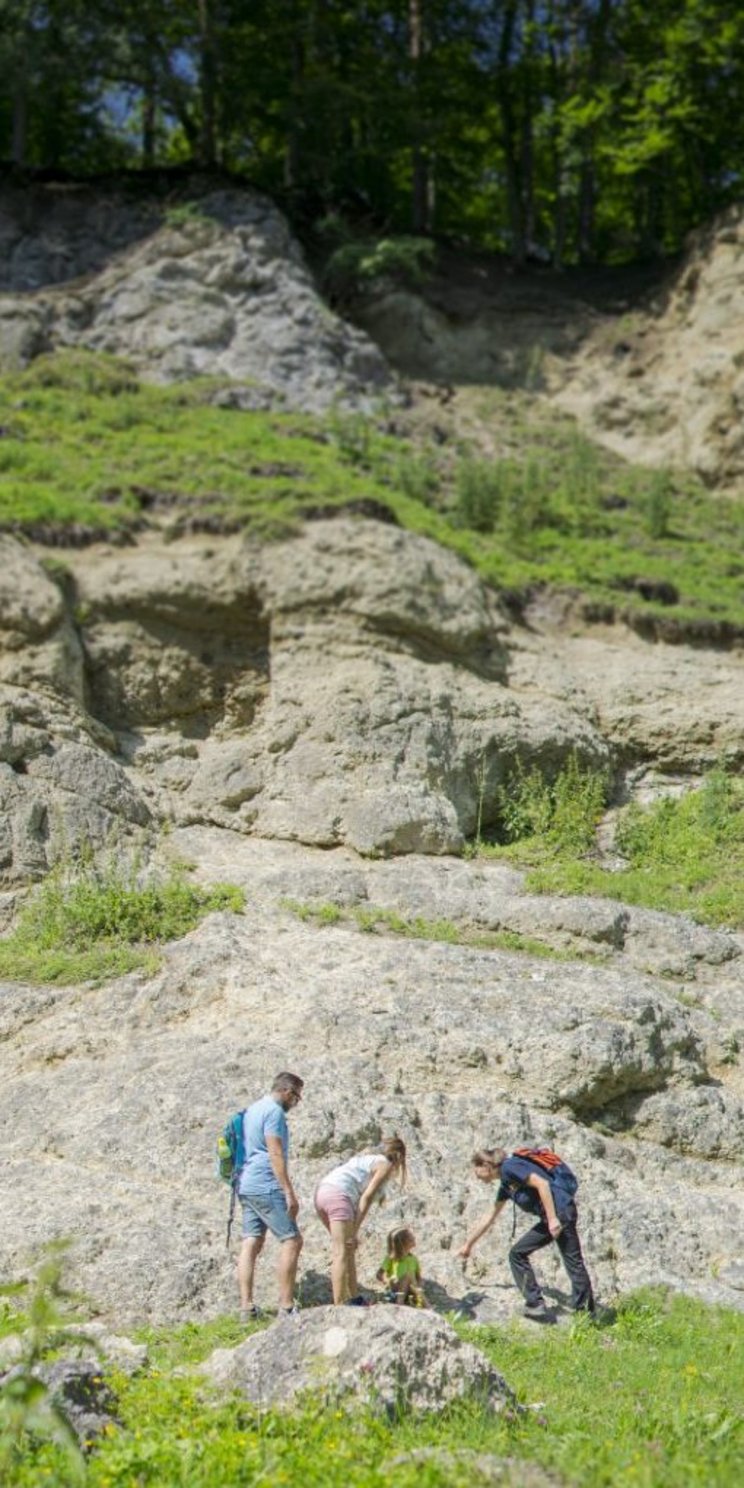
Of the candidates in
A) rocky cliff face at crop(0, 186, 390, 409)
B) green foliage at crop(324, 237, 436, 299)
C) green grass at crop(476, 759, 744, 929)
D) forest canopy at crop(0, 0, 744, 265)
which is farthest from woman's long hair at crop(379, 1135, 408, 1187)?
forest canopy at crop(0, 0, 744, 265)

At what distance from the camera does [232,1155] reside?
900cm

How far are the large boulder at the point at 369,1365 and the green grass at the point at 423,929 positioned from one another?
18.8ft

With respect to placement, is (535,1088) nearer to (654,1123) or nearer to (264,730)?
(654,1123)

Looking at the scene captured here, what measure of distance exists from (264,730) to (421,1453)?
1052cm

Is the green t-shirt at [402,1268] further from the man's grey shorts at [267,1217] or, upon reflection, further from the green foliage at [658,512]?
the green foliage at [658,512]

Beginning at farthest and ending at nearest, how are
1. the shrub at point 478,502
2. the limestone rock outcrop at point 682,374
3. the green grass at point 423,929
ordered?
the limestone rock outcrop at point 682,374, the shrub at point 478,502, the green grass at point 423,929

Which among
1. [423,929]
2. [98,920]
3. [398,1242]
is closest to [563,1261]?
[398,1242]

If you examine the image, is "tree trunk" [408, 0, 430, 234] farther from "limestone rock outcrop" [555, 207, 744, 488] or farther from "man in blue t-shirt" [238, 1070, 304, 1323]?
"man in blue t-shirt" [238, 1070, 304, 1323]

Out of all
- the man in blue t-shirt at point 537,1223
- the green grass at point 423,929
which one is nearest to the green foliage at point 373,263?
the green grass at point 423,929

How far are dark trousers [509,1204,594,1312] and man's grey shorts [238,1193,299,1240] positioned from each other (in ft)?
4.92

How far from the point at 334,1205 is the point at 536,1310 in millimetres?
1427

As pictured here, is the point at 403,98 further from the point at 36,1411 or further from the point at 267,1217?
the point at 36,1411

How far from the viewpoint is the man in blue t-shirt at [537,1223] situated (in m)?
9.02

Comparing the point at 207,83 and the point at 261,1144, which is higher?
the point at 207,83
